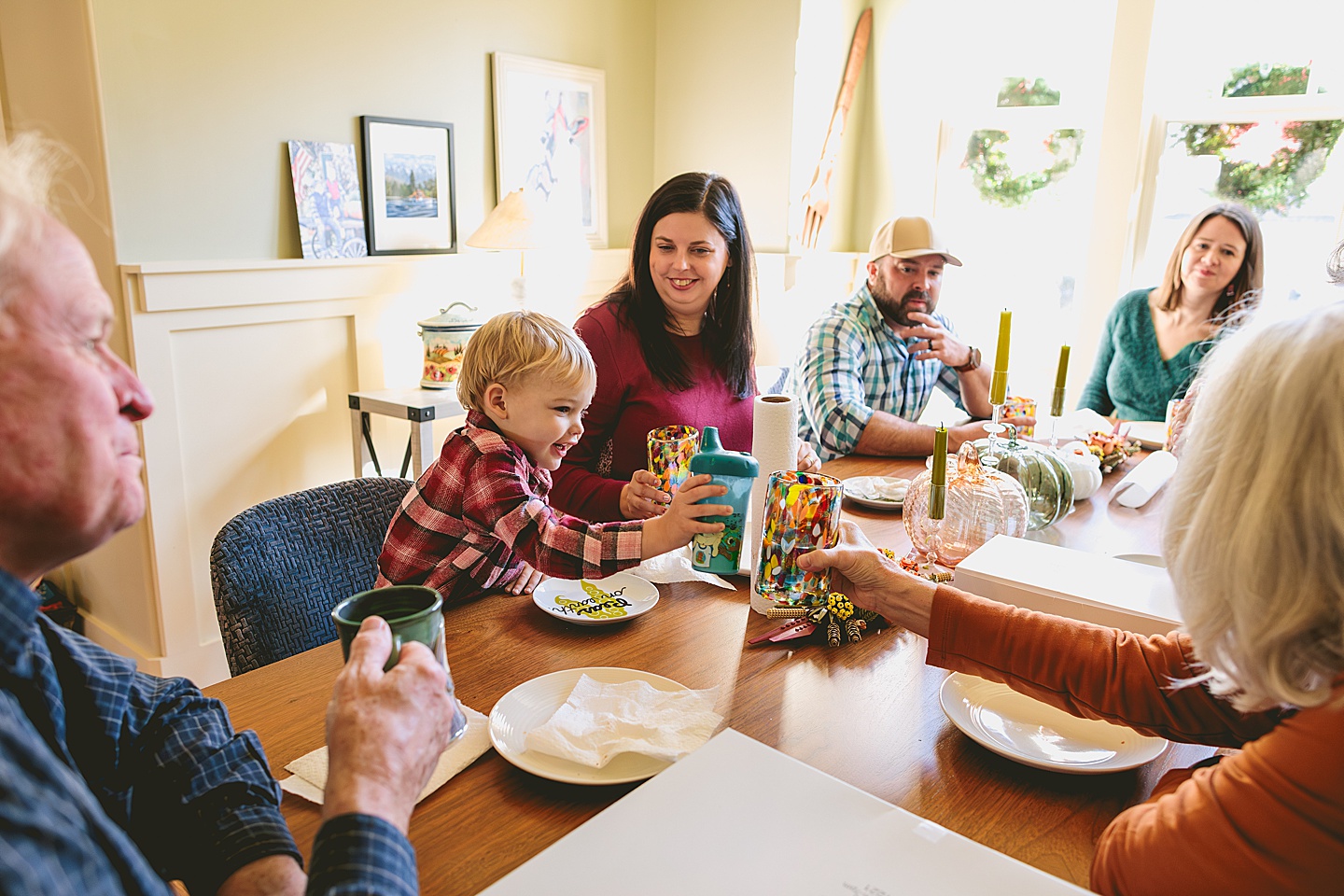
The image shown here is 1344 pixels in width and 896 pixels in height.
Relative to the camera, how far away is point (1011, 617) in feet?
3.41

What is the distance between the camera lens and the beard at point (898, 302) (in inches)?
111

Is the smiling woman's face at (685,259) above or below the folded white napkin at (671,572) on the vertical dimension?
above

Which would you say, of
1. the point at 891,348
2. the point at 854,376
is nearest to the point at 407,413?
the point at 854,376

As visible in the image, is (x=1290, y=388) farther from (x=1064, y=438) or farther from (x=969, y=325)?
(x=969, y=325)

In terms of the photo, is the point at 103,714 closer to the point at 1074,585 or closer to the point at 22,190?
the point at 22,190

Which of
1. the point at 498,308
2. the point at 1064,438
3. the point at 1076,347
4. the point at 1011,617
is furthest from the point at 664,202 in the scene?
the point at 1076,347

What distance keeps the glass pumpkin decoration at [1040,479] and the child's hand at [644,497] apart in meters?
0.64

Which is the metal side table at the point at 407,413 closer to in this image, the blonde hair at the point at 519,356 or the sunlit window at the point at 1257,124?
the blonde hair at the point at 519,356

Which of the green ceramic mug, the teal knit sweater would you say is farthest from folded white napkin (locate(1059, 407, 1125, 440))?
the green ceramic mug

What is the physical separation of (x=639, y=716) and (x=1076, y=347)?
3.74 meters

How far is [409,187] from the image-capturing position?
319 cm

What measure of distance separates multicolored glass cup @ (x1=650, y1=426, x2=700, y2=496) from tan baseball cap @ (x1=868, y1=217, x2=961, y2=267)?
1.28 meters

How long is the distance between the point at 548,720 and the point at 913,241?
2.20 m

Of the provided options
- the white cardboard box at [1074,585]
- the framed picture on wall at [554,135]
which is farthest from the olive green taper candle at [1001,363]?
the framed picture on wall at [554,135]
